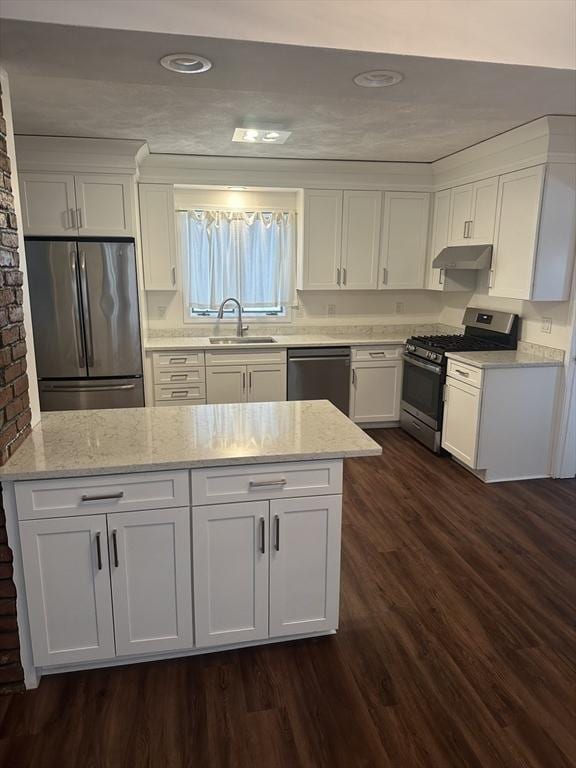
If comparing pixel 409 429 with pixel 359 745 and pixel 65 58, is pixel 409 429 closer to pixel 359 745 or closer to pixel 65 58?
pixel 359 745

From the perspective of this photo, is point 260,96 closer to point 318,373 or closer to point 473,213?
point 473,213

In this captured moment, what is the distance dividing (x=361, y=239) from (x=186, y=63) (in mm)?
3372

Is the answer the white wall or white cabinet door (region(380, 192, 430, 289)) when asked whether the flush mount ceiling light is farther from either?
the white wall

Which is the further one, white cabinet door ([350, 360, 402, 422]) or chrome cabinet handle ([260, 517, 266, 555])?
white cabinet door ([350, 360, 402, 422])

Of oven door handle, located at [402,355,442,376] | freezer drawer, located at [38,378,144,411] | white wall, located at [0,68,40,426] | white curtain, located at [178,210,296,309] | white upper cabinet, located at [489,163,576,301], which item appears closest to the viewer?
white wall, located at [0,68,40,426]

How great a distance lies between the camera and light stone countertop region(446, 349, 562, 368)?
12.3ft

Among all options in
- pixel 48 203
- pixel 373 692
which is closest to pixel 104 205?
pixel 48 203

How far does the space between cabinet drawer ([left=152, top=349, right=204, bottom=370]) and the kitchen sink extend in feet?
1.16

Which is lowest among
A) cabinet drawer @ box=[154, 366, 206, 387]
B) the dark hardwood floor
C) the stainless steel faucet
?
the dark hardwood floor

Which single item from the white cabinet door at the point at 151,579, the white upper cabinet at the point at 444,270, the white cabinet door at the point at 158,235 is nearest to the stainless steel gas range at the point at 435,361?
the white upper cabinet at the point at 444,270

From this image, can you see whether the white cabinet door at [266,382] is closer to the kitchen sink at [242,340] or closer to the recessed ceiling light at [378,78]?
the kitchen sink at [242,340]

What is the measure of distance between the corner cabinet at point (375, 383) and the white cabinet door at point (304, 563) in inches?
115

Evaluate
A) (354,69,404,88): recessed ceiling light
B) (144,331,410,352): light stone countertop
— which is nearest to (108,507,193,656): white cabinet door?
(354,69,404,88): recessed ceiling light

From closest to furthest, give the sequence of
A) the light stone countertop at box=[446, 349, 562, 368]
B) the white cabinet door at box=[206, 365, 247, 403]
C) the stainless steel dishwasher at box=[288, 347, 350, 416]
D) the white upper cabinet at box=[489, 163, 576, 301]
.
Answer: the white upper cabinet at box=[489, 163, 576, 301] → the light stone countertop at box=[446, 349, 562, 368] → the white cabinet door at box=[206, 365, 247, 403] → the stainless steel dishwasher at box=[288, 347, 350, 416]
